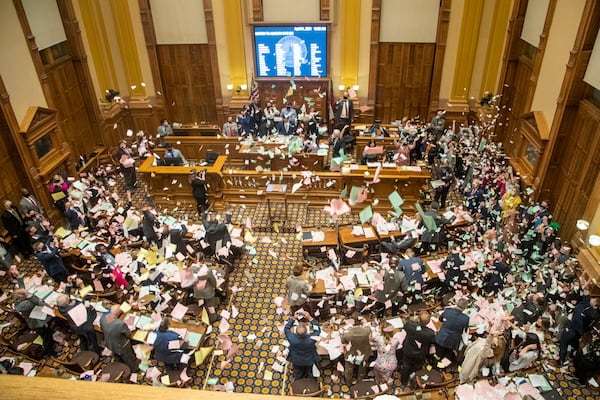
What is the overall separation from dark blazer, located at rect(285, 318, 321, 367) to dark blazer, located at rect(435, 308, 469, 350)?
6.82 ft

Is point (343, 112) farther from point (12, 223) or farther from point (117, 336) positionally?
point (117, 336)

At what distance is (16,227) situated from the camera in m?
10.7

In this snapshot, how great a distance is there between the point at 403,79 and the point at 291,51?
405cm

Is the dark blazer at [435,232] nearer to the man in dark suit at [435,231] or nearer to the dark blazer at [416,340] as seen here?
the man in dark suit at [435,231]

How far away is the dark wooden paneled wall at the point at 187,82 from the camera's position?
15.9 meters

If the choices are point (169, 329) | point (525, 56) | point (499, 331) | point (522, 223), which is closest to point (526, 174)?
point (522, 223)

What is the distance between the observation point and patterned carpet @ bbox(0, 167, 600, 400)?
783cm

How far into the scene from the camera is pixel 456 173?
45.5ft

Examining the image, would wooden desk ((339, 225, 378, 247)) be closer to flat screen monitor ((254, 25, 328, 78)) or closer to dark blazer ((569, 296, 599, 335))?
dark blazer ((569, 296, 599, 335))

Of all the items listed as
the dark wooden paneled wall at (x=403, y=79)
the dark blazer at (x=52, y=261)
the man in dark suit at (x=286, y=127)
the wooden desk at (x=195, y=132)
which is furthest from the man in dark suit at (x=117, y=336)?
the dark wooden paneled wall at (x=403, y=79)

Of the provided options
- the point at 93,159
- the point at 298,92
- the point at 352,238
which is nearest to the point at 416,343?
the point at 352,238

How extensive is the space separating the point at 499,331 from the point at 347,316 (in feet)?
9.38

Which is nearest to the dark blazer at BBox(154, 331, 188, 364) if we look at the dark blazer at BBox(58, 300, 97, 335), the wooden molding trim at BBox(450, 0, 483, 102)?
the dark blazer at BBox(58, 300, 97, 335)

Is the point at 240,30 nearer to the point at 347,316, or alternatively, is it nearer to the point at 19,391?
the point at 347,316
